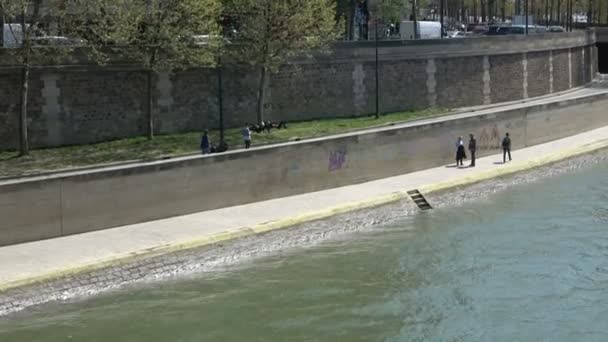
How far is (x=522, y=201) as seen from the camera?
3011 centimetres

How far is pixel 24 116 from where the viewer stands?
28.9m

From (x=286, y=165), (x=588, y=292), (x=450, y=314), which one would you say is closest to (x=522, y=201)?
(x=286, y=165)

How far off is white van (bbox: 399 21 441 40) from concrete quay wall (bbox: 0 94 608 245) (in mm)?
22832

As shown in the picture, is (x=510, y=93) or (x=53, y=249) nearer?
(x=53, y=249)

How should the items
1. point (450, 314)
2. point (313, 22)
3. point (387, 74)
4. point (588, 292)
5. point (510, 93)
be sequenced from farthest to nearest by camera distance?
point (510, 93) < point (387, 74) < point (313, 22) < point (588, 292) < point (450, 314)

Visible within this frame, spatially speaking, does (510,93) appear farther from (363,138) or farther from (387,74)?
(363,138)

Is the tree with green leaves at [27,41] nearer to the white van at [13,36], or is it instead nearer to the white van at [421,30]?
the white van at [13,36]

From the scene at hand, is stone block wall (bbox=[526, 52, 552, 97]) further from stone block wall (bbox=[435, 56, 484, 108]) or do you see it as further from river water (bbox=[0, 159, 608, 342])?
river water (bbox=[0, 159, 608, 342])

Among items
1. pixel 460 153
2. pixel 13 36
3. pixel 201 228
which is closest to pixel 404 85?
pixel 460 153

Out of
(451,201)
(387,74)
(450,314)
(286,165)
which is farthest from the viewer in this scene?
(387,74)

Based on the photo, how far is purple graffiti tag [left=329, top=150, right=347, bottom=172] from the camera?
28984 mm

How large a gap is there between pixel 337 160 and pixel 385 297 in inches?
407

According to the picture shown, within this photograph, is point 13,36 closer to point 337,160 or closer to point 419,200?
point 337,160

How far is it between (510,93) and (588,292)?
32.4m
